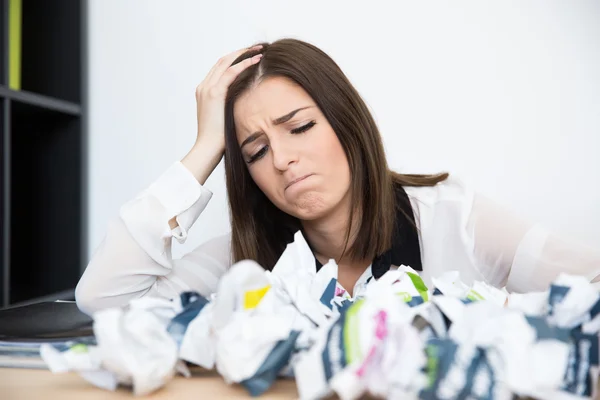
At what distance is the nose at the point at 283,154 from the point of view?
0.96 meters

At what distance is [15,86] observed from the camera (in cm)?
160

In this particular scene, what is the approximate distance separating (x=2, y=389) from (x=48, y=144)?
1347 millimetres

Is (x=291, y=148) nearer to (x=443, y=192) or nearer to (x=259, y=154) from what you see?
(x=259, y=154)

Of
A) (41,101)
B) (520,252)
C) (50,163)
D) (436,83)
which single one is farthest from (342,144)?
(50,163)

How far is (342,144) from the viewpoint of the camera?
1.06 m

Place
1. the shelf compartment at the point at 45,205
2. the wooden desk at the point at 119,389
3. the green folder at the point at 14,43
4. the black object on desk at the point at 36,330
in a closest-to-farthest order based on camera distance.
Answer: the wooden desk at the point at 119,389 < the black object on desk at the point at 36,330 < the green folder at the point at 14,43 < the shelf compartment at the point at 45,205

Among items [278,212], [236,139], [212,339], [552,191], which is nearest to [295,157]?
[236,139]

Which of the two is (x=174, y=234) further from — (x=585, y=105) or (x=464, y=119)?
(x=585, y=105)

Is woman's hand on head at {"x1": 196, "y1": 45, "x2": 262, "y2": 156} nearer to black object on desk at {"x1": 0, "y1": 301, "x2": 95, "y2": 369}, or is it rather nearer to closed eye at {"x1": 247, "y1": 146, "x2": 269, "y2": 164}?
closed eye at {"x1": 247, "y1": 146, "x2": 269, "y2": 164}

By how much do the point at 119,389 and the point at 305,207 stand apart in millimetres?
559

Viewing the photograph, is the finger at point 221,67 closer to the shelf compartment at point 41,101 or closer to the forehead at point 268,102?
the forehead at point 268,102

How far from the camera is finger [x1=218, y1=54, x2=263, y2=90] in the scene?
1.11 metres

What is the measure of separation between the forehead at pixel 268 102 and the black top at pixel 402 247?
0.28m

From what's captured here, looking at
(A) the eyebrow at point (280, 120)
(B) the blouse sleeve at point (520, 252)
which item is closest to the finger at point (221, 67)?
(A) the eyebrow at point (280, 120)
